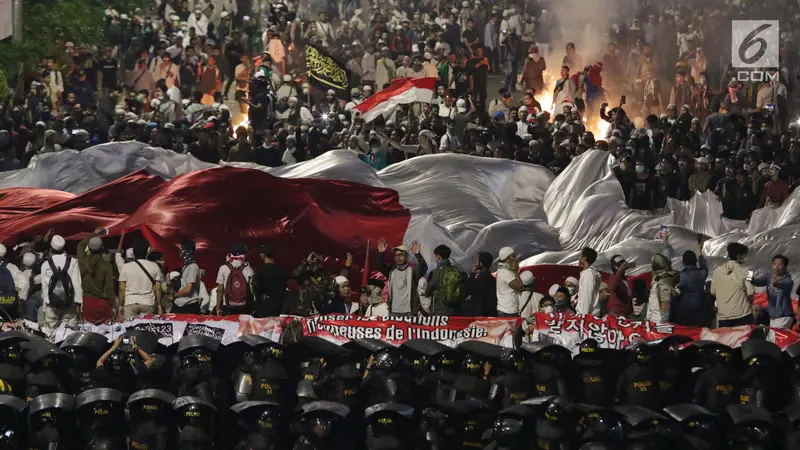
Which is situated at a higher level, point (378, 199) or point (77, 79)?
point (77, 79)

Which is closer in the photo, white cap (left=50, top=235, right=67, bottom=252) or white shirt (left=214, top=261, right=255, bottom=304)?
white shirt (left=214, top=261, right=255, bottom=304)

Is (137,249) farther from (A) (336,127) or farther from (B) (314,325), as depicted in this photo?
(A) (336,127)

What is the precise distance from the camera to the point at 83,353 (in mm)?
16312

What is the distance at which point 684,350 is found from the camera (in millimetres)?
16031

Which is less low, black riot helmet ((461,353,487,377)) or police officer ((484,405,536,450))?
black riot helmet ((461,353,487,377))

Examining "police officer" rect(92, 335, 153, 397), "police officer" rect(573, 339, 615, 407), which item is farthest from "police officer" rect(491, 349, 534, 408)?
"police officer" rect(92, 335, 153, 397)

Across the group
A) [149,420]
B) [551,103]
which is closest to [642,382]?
[149,420]

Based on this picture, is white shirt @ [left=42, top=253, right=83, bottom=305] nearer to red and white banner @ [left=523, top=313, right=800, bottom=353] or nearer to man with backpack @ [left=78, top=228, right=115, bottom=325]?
man with backpack @ [left=78, top=228, right=115, bottom=325]

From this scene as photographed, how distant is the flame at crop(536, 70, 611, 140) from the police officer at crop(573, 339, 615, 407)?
11.6 metres

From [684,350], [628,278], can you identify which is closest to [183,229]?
[628,278]

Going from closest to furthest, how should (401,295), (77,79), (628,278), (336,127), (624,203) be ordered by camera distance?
(401,295)
(628,278)
(624,203)
(336,127)
(77,79)

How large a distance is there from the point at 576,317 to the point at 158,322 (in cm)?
421

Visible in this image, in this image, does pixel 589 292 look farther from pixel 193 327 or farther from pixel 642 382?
pixel 193 327

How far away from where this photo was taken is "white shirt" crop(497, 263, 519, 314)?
59.4 feet
